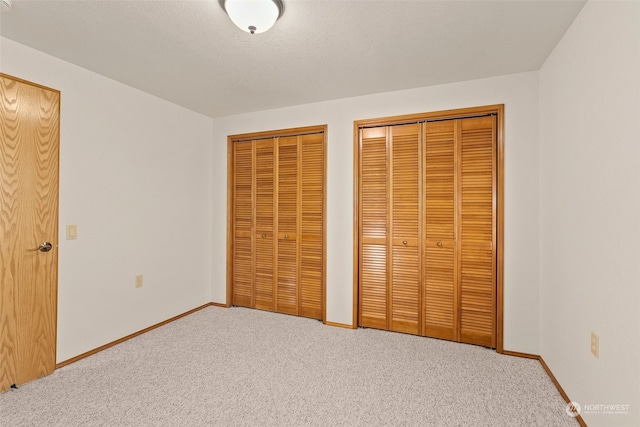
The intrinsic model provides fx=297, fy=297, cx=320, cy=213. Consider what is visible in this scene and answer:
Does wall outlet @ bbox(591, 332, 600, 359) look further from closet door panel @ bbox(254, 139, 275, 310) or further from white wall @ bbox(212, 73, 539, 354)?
closet door panel @ bbox(254, 139, 275, 310)

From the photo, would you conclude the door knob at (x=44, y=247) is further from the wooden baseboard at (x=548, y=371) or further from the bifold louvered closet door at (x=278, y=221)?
the wooden baseboard at (x=548, y=371)

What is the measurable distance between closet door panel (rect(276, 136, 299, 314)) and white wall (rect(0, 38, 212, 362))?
1.05 metres

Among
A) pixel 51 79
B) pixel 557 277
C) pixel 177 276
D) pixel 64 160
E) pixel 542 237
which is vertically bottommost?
pixel 177 276

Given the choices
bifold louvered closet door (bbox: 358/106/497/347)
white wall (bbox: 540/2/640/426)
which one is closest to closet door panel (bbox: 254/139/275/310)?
bifold louvered closet door (bbox: 358/106/497/347)

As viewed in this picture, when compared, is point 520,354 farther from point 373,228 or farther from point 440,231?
point 373,228

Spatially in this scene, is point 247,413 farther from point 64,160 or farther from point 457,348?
point 64,160

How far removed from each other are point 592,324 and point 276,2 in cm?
245

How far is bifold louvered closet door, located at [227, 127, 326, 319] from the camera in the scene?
3.36 meters

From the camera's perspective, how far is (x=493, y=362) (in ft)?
7.91

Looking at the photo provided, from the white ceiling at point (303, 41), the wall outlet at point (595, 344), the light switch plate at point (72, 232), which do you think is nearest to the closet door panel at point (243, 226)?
the white ceiling at point (303, 41)

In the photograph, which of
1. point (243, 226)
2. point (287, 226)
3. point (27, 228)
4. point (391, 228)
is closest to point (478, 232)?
point (391, 228)

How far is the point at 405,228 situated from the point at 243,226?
1.99 metres

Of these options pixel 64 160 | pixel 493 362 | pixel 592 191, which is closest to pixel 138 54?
pixel 64 160
